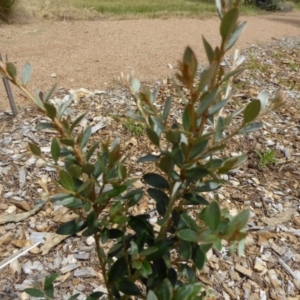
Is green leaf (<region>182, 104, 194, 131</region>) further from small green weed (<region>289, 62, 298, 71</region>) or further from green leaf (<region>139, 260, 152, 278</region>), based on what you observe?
small green weed (<region>289, 62, 298, 71</region>)

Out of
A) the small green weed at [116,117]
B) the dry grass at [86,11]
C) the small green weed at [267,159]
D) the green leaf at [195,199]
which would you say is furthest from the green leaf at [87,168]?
the dry grass at [86,11]

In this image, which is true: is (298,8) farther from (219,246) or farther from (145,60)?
(219,246)

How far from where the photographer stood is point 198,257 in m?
0.89

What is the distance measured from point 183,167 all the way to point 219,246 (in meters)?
0.18

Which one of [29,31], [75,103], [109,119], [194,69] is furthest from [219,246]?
[29,31]

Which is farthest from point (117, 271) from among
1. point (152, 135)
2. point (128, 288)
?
point (152, 135)

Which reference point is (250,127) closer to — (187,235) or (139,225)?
(187,235)

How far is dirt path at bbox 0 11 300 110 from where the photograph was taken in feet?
13.5

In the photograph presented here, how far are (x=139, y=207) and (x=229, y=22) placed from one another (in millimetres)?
1689

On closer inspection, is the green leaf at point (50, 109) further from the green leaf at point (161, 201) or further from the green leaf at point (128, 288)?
the green leaf at point (128, 288)

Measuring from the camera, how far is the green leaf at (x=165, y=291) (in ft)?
3.00

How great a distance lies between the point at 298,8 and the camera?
14.8 metres

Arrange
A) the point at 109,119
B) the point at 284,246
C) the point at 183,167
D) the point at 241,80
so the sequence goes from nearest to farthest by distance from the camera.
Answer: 1. the point at 183,167
2. the point at 284,246
3. the point at 109,119
4. the point at 241,80

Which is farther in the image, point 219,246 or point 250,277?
point 250,277
